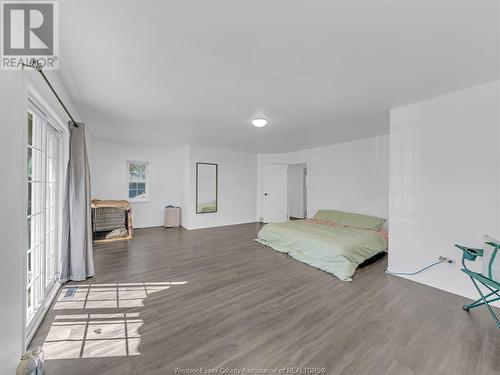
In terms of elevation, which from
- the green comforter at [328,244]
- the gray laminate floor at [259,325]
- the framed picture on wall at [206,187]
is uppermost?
the framed picture on wall at [206,187]

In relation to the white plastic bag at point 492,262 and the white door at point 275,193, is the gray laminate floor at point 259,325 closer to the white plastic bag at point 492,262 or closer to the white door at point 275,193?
the white plastic bag at point 492,262

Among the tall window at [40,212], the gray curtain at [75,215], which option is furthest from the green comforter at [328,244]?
A: the tall window at [40,212]

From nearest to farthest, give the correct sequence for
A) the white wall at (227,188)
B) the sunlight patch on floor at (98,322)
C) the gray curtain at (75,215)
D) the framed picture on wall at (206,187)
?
the sunlight patch on floor at (98,322) < the gray curtain at (75,215) < the white wall at (227,188) < the framed picture on wall at (206,187)

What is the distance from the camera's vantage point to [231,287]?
8.34 ft

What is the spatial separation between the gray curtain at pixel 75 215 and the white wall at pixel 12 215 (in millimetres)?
1363

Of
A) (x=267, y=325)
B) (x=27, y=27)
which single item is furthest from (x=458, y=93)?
(x=27, y=27)

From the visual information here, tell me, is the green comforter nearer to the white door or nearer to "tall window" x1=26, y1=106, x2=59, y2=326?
the white door

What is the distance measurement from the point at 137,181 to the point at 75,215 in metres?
3.47

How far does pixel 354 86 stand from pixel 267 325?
103 inches

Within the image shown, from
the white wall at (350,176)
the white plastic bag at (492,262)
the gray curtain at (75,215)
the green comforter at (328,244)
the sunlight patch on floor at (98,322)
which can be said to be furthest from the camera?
the white wall at (350,176)

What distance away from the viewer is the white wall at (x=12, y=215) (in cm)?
114

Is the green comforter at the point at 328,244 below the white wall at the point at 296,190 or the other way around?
below

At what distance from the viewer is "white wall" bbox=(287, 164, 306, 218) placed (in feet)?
25.9

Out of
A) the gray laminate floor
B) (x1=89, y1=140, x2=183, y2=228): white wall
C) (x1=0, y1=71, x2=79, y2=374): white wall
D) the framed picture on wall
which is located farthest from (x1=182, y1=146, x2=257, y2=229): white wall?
(x1=0, y1=71, x2=79, y2=374): white wall
